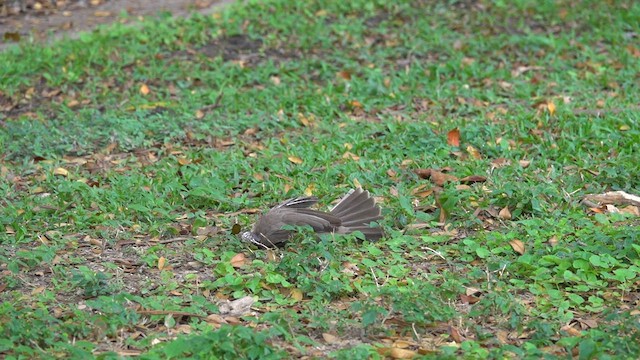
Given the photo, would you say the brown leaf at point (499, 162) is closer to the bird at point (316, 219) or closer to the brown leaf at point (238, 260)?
the bird at point (316, 219)

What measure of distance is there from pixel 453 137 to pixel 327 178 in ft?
3.47

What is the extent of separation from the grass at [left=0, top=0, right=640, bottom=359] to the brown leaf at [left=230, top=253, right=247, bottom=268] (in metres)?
0.02

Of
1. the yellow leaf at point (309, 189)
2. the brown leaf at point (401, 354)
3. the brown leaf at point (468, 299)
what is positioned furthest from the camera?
the yellow leaf at point (309, 189)

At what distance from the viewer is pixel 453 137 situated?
6633 mm

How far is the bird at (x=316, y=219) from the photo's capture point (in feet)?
16.6

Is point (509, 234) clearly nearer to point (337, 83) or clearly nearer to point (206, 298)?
point (206, 298)

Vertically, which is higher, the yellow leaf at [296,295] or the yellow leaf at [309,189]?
the yellow leaf at [296,295]

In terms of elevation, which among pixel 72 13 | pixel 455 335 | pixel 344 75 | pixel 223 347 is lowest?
pixel 344 75

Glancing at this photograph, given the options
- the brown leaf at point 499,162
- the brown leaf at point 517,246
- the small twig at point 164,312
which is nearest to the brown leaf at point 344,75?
the brown leaf at point 499,162

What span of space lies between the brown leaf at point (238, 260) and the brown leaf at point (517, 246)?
1390mm

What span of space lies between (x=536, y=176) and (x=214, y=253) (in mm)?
2146

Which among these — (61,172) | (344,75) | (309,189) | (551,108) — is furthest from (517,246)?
(344,75)

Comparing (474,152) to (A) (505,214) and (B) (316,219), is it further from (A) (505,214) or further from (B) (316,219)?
(B) (316,219)

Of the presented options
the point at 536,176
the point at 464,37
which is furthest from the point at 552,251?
the point at 464,37
